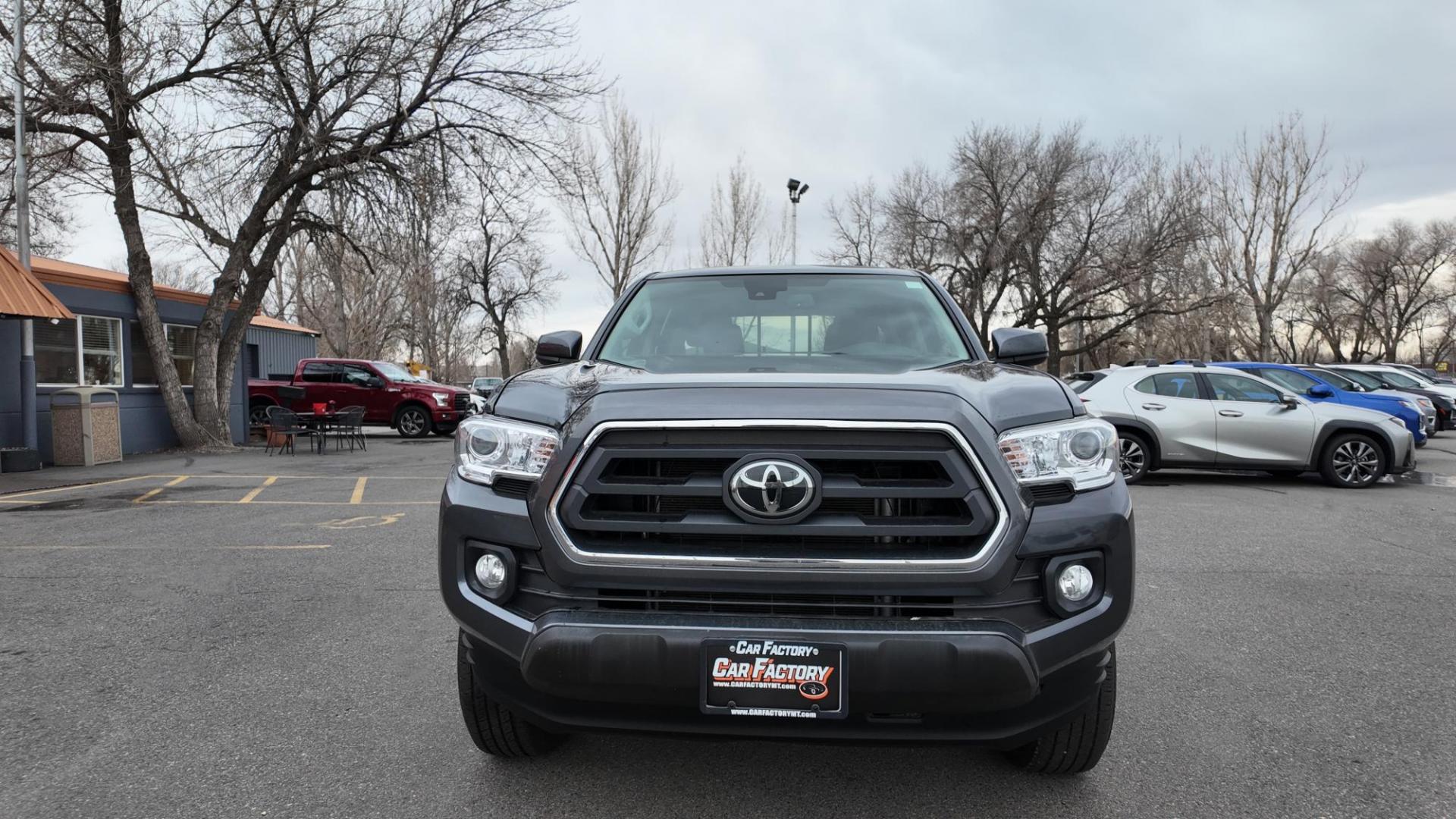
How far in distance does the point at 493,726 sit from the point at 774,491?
4.18 feet

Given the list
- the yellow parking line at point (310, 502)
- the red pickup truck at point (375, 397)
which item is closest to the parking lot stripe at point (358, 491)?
the yellow parking line at point (310, 502)

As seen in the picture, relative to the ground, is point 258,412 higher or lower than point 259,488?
higher

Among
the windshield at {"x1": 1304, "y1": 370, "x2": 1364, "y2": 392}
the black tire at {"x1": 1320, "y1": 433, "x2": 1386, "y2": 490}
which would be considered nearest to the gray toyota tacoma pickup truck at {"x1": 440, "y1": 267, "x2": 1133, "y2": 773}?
the black tire at {"x1": 1320, "y1": 433, "x2": 1386, "y2": 490}

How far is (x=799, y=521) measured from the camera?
2.11m

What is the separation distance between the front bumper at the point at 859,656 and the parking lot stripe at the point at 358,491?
297 inches

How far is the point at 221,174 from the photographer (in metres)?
14.8

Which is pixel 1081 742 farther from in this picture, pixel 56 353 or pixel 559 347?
pixel 56 353

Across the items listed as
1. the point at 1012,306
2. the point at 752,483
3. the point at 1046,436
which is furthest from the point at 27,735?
the point at 1012,306

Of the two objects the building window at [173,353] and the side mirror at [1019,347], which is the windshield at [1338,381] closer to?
the side mirror at [1019,347]

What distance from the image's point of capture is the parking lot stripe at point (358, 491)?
29.9 ft

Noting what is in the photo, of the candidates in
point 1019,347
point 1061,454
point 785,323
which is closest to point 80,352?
point 785,323

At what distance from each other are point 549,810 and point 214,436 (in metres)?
15.9

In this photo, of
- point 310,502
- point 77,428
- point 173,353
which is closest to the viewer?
point 310,502

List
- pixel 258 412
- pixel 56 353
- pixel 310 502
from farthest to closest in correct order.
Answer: pixel 258 412 < pixel 56 353 < pixel 310 502
